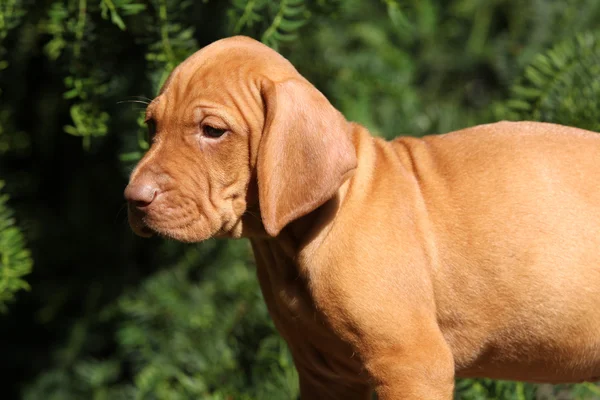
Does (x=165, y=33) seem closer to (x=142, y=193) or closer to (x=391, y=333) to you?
(x=142, y=193)

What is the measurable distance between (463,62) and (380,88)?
110cm

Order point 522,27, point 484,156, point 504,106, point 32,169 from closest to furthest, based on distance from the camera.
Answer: point 484,156
point 504,106
point 32,169
point 522,27

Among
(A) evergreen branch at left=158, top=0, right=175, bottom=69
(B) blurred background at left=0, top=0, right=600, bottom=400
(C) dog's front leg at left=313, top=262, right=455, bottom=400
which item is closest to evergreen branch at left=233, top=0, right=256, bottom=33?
(B) blurred background at left=0, top=0, right=600, bottom=400

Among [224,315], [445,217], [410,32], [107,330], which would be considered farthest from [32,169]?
[445,217]

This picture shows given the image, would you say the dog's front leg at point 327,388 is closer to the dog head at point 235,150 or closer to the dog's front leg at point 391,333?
the dog's front leg at point 391,333

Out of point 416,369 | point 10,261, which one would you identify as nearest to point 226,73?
point 416,369

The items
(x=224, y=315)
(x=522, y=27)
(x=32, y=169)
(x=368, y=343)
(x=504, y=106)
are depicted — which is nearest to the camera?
(x=368, y=343)

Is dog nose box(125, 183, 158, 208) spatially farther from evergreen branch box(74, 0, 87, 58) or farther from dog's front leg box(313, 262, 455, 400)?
evergreen branch box(74, 0, 87, 58)

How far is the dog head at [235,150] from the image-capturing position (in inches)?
118

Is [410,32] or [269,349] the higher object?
[410,32]

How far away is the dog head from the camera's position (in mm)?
2996

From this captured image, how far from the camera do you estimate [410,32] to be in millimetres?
6602

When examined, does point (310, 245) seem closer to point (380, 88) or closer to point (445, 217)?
point (445, 217)

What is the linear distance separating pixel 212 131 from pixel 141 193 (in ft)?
1.00
